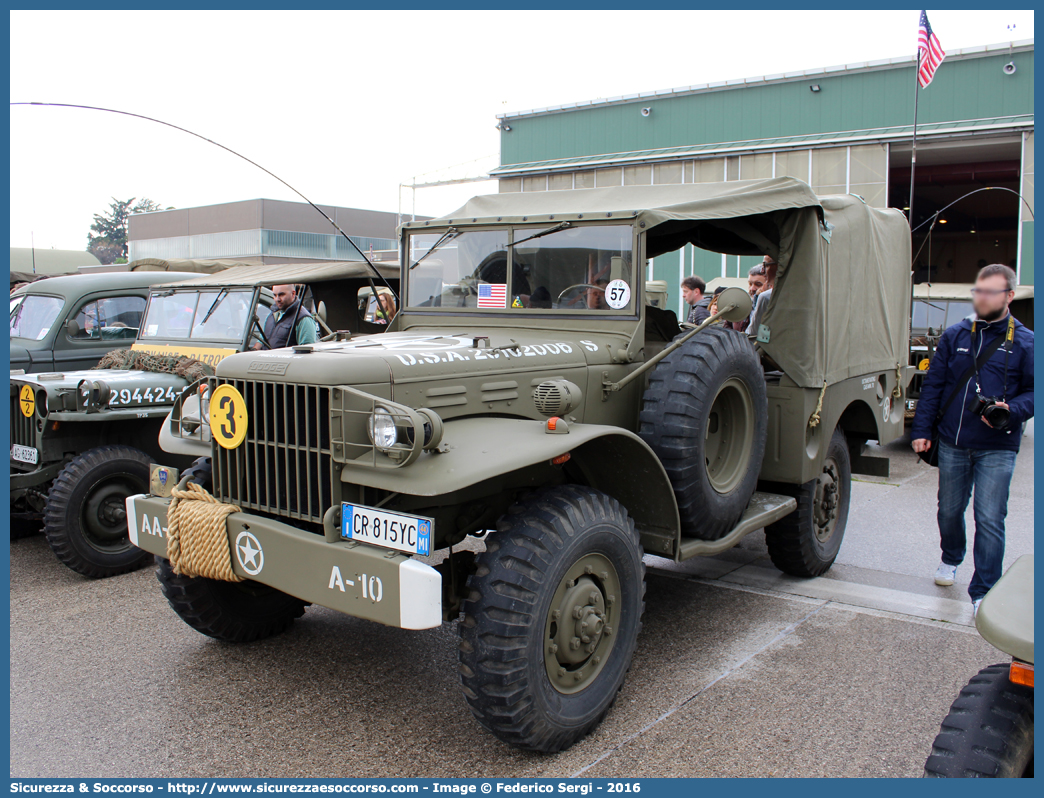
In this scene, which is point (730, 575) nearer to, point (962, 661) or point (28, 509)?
point (962, 661)

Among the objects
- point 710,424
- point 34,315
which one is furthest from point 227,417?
point 34,315

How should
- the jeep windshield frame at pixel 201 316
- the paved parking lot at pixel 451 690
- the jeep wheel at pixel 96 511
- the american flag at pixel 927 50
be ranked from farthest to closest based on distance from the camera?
the american flag at pixel 927 50 < the jeep windshield frame at pixel 201 316 < the jeep wheel at pixel 96 511 < the paved parking lot at pixel 451 690

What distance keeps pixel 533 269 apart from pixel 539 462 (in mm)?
1597

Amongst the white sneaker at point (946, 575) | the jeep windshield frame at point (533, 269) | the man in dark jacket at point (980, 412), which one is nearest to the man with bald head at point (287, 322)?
the jeep windshield frame at point (533, 269)

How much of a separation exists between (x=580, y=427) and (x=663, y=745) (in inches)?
50.4

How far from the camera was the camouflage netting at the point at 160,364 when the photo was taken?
626 centimetres

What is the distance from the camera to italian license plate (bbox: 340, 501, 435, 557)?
2744 millimetres

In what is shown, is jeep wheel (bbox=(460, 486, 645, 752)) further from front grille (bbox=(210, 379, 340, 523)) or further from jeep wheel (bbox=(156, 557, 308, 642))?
jeep wheel (bbox=(156, 557, 308, 642))

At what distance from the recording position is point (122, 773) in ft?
9.72

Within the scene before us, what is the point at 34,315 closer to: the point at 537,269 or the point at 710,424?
the point at 537,269

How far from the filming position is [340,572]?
2.83 metres

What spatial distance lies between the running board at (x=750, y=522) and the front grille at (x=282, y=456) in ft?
5.69

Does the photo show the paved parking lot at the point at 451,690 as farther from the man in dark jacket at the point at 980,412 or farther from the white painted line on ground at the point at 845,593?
the man in dark jacket at the point at 980,412

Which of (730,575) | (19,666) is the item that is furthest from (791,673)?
(19,666)
